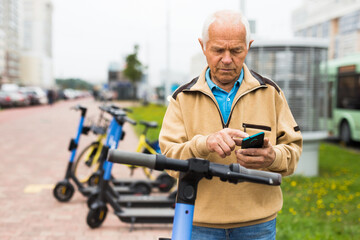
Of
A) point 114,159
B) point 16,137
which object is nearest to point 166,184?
point 114,159

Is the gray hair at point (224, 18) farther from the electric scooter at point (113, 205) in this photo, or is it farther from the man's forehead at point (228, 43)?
the electric scooter at point (113, 205)

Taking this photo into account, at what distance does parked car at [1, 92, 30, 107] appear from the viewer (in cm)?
3416

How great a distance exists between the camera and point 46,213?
5.44 m

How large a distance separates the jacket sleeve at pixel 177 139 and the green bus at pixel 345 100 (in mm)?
12678

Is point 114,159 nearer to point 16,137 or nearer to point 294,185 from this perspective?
point 294,185

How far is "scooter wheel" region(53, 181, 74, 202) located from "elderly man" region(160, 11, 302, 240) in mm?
4366

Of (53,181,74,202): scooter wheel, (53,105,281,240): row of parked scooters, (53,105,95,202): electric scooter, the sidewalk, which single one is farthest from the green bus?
(53,181,74,202): scooter wheel

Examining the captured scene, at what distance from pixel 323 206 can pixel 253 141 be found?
4795 mm

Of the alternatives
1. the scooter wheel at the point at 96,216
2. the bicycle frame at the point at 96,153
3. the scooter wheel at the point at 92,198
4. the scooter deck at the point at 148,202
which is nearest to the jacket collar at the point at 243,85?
the scooter wheel at the point at 96,216

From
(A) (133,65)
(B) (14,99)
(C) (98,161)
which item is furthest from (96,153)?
(A) (133,65)

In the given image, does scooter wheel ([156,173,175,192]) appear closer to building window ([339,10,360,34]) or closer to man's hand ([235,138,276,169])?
man's hand ([235,138,276,169])

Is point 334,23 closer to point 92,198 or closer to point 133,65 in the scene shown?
point 133,65

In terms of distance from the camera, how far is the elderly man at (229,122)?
5.85ft

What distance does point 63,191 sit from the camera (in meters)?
5.96
